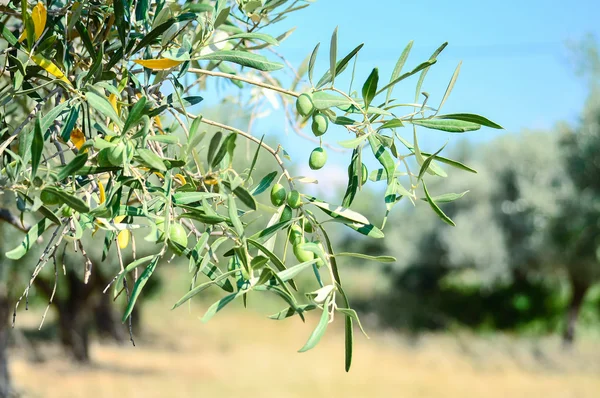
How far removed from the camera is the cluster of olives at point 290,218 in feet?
2.40

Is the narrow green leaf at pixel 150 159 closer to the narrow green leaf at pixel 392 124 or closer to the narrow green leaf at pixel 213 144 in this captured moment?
the narrow green leaf at pixel 213 144

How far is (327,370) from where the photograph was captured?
12492mm

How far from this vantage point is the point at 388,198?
74cm

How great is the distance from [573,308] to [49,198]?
1357 centimetres

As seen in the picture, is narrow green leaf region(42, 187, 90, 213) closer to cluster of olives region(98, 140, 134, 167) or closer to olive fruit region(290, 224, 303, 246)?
cluster of olives region(98, 140, 134, 167)

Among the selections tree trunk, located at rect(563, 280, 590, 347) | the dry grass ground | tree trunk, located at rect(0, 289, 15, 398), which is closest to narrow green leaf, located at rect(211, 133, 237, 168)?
tree trunk, located at rect(0, 289, 15, 398)

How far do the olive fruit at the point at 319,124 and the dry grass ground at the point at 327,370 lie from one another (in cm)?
807

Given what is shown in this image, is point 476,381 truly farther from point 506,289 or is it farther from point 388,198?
point 388,198

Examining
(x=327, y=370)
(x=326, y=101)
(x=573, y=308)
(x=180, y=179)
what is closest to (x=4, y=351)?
(x=180, y=179)

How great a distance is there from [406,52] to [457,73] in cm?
6

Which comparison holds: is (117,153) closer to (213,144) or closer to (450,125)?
(213,144)

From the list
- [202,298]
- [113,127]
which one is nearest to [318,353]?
[202,298]

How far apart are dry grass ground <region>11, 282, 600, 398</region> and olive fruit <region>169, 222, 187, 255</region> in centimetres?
801

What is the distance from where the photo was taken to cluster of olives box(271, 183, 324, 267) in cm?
73
